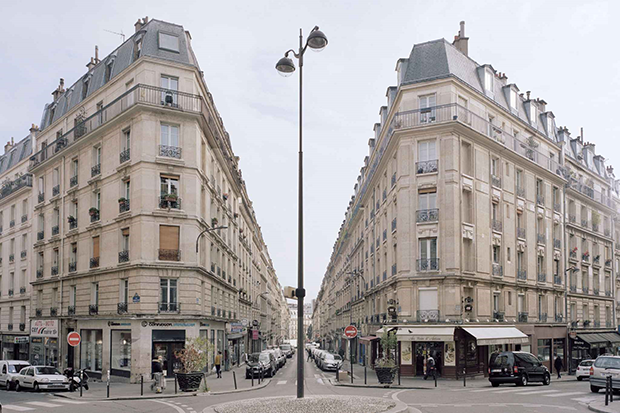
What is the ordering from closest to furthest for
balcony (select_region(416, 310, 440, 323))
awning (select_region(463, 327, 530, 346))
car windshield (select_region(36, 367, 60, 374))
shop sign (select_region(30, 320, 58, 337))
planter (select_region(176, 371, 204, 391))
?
planter (select_region(176, 371, 204, 391))
car windshield (select_region(36, 367, 60, 374))
awning (select_region(463, 327, 530, 346))
balcony (select_region(416, 310, 440, 323))
shop sign (select_region(30, 320, 58, 337))

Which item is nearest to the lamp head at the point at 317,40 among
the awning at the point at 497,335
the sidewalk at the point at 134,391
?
the sidewalk at the point at 134,391

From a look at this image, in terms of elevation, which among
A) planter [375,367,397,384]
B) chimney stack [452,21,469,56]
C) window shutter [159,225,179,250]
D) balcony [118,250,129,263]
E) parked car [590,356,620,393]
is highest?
chimney stack [452,21,469,56]

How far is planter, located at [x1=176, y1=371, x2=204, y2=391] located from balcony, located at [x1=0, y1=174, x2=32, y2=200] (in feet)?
96.7

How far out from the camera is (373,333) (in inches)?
1773

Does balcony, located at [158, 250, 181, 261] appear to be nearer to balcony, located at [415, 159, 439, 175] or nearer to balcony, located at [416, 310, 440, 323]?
balcony, located at [416, 310, 440, 323]

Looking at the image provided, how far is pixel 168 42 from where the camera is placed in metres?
34.0

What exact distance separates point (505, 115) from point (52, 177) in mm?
29619

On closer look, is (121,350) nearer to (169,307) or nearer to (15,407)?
(169,307)

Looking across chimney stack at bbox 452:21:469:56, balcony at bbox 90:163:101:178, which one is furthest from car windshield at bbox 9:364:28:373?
chimney stack at bbox 452:21:469:56

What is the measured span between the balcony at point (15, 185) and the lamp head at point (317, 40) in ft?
132

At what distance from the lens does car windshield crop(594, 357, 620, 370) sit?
23259mm

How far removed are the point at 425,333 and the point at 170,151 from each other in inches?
642

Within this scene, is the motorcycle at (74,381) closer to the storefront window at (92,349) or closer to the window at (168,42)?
the storefront window at (92,349)

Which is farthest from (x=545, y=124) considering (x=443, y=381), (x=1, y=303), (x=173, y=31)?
(x=1, y=303)
